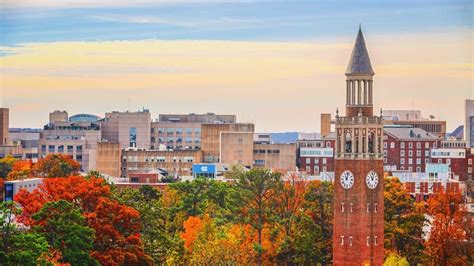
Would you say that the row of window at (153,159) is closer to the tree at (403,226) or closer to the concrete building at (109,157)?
the concrete building at (109,157)

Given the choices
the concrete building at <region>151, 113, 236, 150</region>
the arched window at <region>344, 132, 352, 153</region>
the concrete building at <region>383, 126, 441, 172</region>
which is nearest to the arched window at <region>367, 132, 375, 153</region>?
the arched window at <region>344, 132, 352, 153</region>

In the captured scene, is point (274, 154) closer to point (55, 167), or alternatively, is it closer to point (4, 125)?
point (4, 125)

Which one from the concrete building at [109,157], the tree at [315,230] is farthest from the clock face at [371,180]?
the concrete building at [109,157]

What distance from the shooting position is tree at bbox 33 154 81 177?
120 meters

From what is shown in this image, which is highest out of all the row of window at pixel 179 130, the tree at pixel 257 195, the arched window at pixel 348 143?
the row of window at pixel 179 130

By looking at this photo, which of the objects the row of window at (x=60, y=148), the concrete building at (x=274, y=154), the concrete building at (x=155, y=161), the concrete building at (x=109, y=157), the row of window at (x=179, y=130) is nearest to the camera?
the concrete building at (x=155, y=161)

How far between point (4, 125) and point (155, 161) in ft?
105

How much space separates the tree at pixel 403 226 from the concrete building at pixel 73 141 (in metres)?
83.0

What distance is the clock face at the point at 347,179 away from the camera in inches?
3073

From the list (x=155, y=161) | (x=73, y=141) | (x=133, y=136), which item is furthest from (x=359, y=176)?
(x=133, y=136)

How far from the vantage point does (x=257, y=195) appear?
88.9 metres

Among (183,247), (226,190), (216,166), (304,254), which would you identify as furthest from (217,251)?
(216,166)

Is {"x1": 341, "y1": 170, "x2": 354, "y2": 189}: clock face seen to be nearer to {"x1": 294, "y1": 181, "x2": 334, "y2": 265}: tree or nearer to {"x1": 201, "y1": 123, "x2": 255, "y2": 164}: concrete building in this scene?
{"x1": 294, "y1": 181, "x2": 334, "y2": 265}: tree

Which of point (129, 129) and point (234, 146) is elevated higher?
point (129, 129)
